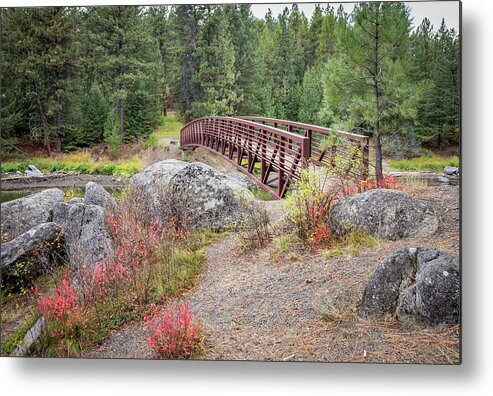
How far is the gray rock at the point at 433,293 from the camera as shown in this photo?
346 centimetres

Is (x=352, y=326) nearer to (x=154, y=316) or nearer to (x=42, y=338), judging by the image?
(x=154, y=316)

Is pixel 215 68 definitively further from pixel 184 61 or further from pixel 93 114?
pixel 93 114

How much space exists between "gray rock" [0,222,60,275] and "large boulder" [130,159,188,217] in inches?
33.3

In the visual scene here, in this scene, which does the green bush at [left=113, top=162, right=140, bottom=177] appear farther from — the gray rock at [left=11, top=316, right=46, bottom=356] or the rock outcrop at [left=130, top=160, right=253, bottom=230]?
the gray rock at [left=11, top=316, right=46, bottom=356]

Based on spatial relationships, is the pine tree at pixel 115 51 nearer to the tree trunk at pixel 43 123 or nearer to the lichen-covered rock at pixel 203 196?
the tree trunk at pixel 43 123

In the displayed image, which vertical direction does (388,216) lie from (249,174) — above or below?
below

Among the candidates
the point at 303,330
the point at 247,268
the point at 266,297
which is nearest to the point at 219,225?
the point at 247,268

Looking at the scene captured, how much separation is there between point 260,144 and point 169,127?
897mm

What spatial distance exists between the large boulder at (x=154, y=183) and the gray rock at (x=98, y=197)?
0.23 metres

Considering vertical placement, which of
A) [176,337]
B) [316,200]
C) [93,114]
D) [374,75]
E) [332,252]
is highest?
[374,75]

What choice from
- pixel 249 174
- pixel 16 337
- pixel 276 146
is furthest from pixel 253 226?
pixel 16 337

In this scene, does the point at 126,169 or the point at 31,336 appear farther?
the point at 126,169

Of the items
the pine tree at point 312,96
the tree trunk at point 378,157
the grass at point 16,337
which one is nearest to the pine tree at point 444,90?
the tree trunk at point 378,157

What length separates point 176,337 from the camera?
3861mm
